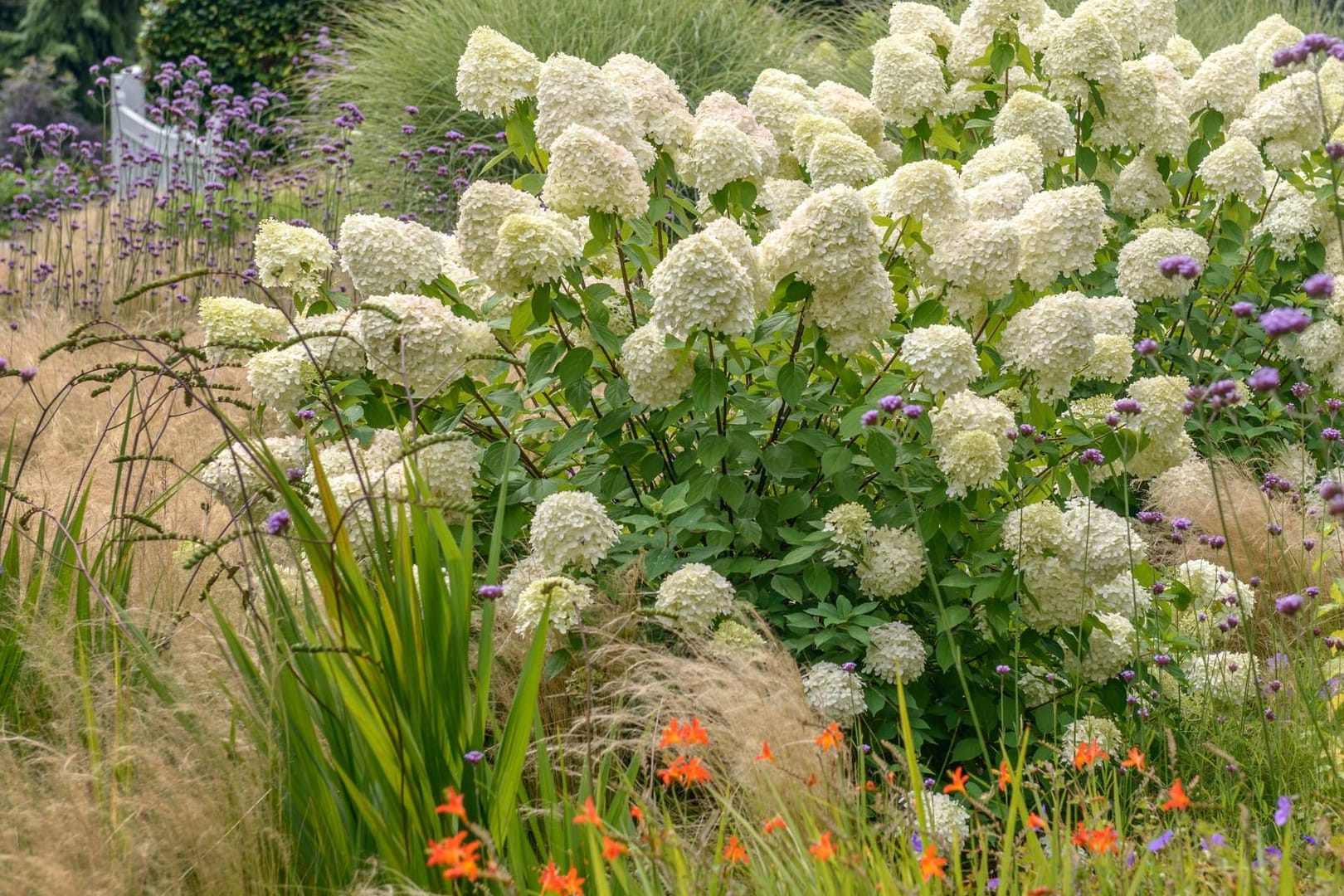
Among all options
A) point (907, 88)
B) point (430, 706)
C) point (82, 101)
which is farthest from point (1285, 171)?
point (82, 101)

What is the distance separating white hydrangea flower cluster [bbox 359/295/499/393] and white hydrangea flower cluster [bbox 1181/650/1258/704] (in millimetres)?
1924

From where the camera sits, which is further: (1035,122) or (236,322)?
(1035,122)

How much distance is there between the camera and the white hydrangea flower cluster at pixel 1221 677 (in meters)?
3.28

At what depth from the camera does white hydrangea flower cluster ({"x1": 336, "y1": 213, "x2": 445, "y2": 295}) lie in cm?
318

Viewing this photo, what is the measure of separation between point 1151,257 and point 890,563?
6.33 feet

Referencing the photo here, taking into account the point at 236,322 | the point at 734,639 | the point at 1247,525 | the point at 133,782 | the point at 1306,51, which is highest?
the point at 1306,51

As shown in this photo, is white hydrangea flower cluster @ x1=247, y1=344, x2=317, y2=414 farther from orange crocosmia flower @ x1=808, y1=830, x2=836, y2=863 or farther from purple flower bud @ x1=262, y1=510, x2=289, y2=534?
orange crocosmia flower @ x1=808, y1=830, x2=836, y2=863

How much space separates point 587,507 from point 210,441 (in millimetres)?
2807

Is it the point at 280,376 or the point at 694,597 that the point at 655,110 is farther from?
the point at 694,597

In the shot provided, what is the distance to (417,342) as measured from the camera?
309 centimetres

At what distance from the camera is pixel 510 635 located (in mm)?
3139

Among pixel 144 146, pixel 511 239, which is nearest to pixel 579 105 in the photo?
pixel 511 239

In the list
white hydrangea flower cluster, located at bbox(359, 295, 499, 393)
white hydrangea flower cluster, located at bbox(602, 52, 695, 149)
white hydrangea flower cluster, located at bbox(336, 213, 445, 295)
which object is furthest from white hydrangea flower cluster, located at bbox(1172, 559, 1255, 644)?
white hydrangea flower cluster, located at bbox(336, 213, 445, 295)

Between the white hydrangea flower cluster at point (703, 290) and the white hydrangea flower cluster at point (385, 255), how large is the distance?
0.64 metres
